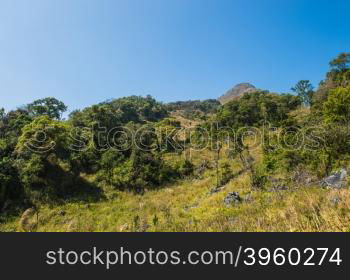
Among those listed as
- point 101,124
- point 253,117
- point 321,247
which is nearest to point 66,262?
A: point 321,247

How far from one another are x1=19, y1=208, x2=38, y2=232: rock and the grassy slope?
0.95ft

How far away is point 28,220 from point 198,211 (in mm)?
10952

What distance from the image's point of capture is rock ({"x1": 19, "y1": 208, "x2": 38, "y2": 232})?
1438 centimetres

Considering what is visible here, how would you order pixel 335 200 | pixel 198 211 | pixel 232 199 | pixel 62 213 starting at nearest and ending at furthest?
pixel 335 200 < pixel 232 199 < pixel 198 211 < pixel 62 213

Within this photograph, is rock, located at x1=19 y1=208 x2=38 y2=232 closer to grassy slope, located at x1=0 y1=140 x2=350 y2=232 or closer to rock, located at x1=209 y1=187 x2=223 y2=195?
grassy slope, located at x1=0 y1=140 x2=350 y2=232

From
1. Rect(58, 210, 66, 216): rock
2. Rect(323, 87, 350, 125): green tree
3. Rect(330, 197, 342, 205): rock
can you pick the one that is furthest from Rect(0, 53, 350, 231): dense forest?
Rect(330, 197, 342, 205): rock

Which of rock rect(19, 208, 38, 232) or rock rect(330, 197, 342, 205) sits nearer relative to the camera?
rock rect(330, 197, 342, 205)

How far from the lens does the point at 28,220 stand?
608 inches

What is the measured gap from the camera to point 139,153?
75.2 ft

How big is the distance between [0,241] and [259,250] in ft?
12.7

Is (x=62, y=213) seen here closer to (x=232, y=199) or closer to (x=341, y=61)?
(x=232, y=199)

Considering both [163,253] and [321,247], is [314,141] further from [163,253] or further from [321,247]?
[163,253]

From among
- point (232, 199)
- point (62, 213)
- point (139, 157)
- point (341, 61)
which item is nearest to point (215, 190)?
point (232, 199)

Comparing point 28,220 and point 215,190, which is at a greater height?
point 215,190
